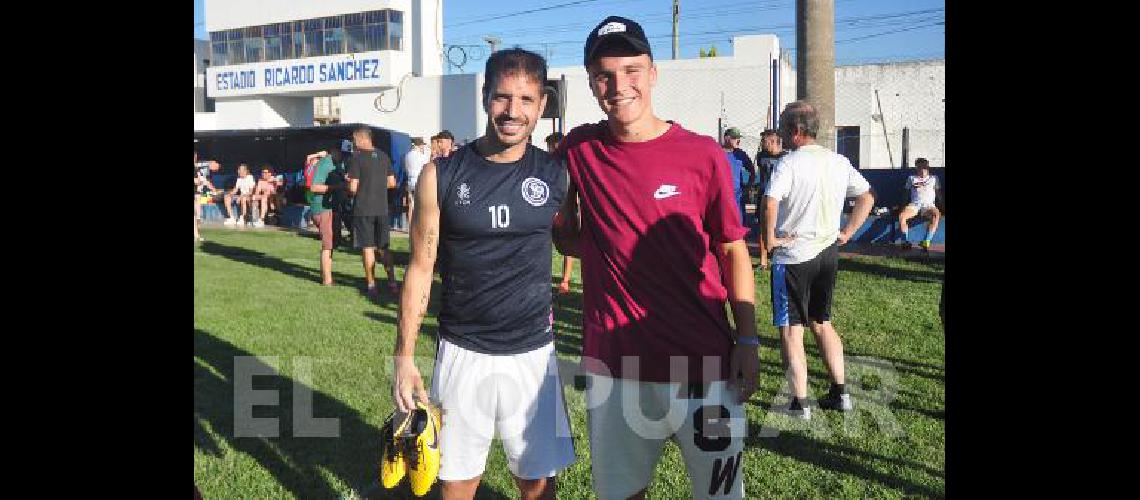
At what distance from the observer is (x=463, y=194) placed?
285cm

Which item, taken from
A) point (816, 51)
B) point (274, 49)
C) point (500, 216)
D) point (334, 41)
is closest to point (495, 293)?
point (500, 216)

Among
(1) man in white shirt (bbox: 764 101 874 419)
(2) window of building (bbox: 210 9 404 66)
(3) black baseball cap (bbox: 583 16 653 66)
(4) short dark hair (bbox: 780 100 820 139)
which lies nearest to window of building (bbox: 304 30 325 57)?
(2) window of building (bbox: 210 9 404 66)

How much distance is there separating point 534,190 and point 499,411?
0.82m

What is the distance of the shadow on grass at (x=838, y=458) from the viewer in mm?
4141

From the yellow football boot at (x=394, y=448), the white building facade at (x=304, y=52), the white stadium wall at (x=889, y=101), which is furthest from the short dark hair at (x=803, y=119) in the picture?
the white building facade at (x=304, y=52)

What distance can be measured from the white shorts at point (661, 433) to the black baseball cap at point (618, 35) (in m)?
1.11

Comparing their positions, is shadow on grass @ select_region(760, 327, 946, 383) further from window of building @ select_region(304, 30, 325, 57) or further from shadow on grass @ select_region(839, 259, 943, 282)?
window of building @ select_region(304, 30, 325, 57)

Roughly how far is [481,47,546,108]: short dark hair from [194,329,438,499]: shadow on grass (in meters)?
2.26

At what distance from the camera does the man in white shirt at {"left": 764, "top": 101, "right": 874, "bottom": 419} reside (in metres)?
5.21

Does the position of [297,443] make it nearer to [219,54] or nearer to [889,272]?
[889,272]

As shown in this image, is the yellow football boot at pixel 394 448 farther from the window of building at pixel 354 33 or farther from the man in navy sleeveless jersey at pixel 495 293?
the window of building at pixel 354 33

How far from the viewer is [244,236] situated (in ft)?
60.1

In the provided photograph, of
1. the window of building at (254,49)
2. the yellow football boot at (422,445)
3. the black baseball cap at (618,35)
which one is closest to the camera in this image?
the black baseball cap at (618,35)
